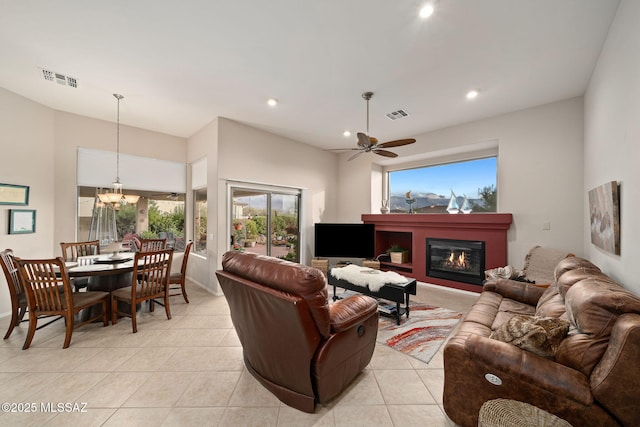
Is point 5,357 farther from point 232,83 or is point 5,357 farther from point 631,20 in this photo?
point 631,20

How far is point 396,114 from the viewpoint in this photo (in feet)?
14.1

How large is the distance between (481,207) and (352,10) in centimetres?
438

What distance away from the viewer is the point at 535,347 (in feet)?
5.02

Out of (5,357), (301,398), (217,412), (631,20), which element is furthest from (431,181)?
(5,357)

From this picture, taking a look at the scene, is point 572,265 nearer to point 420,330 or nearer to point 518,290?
point 518,290

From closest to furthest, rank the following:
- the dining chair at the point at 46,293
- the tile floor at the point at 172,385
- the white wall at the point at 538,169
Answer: the tile floor at the point at 172,385
the dining chair at the point at 46,293
the white wall at the point at 538,169

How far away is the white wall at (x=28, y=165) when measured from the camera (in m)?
3.46

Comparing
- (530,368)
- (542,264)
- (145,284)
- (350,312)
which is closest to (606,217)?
(542,264)

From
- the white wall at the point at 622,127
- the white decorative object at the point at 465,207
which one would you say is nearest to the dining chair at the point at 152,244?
the white decorative object at the point at 465,207

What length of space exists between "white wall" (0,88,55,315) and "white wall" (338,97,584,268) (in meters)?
7.05

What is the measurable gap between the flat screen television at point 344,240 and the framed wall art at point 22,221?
4777 millimetres

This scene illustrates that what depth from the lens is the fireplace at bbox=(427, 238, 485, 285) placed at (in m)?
4.53

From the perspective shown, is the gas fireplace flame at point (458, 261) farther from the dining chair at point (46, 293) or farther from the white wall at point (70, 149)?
the white wall at point (70, 149)

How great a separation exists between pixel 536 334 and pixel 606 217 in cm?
189
